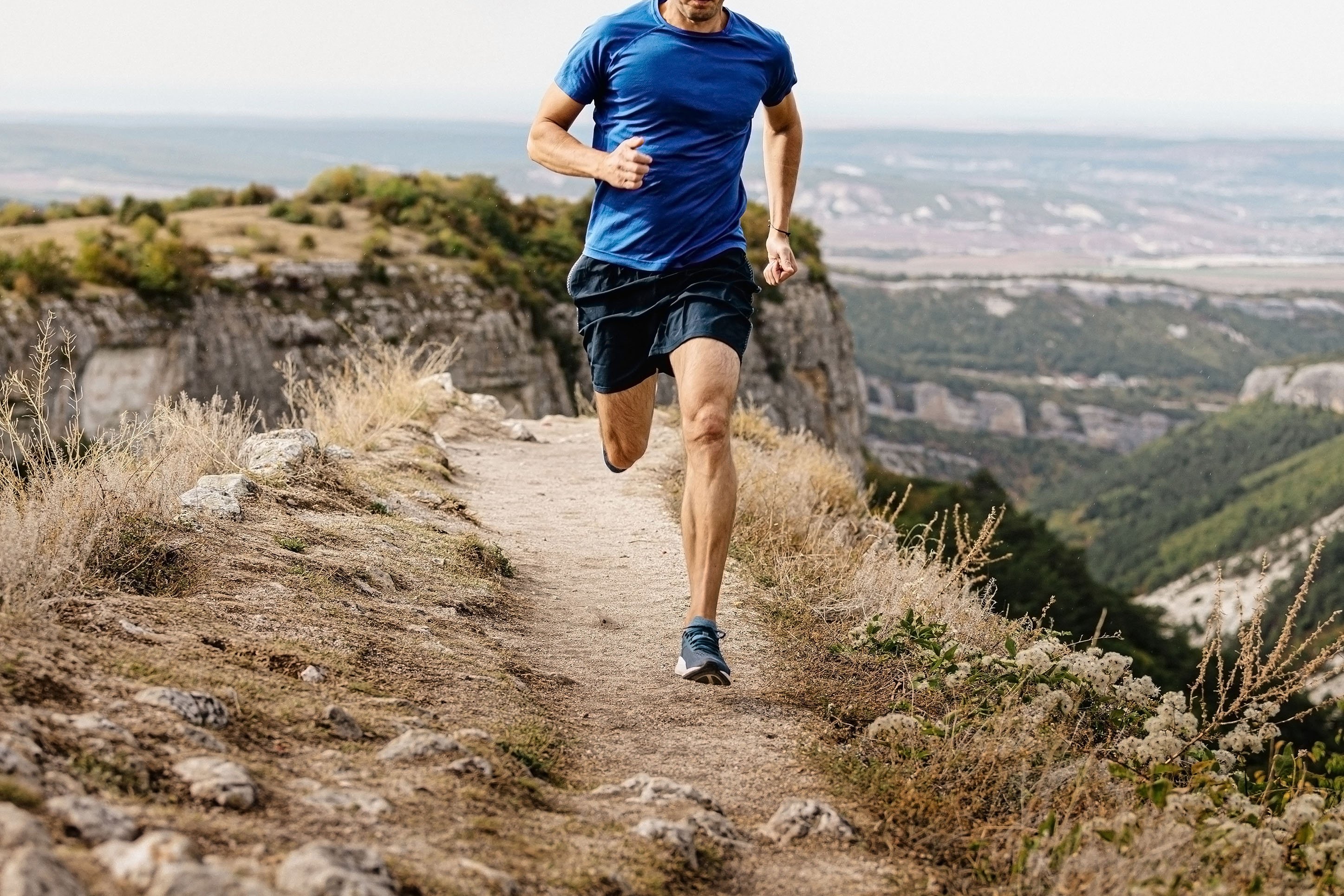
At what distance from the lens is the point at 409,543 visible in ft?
18.4

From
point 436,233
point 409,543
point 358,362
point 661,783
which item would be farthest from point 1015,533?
point 661,783

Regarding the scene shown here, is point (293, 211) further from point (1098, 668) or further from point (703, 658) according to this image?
point (1098, 668)

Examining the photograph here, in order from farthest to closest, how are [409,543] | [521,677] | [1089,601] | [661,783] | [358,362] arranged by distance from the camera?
[1089,601]
[358,362]
[409,543]
[521,677]
[661,783]

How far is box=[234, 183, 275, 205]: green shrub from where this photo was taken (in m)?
37.8

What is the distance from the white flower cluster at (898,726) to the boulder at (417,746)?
1191 mm

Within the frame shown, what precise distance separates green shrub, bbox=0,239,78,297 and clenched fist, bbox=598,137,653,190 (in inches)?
860

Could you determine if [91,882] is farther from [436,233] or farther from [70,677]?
[436,233]

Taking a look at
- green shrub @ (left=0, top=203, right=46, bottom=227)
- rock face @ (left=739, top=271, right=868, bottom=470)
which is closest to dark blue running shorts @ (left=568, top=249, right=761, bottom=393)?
Result: rock face @ (left=739, top=271, right=868, bottom=470)

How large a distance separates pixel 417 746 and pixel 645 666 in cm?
155

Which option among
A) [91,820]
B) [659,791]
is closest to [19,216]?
[659,791]

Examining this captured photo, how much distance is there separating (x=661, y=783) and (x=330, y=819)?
2.93 ft

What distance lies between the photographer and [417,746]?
10.1ft

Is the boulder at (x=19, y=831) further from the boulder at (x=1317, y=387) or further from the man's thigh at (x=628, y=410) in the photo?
the boulder at (x=1317, y=387)

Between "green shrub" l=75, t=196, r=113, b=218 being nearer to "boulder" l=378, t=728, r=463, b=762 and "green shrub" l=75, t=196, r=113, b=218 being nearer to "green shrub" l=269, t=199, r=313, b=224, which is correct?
"green shrub" l=269, t=199, r=313, b=224
